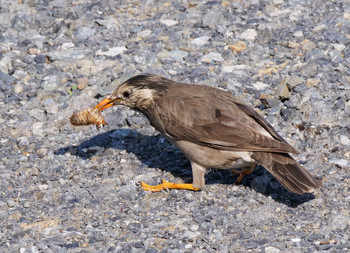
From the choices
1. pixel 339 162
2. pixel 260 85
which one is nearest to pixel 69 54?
pixel 260 85

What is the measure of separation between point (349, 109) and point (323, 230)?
8.55ft

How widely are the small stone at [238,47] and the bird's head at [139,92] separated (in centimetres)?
238

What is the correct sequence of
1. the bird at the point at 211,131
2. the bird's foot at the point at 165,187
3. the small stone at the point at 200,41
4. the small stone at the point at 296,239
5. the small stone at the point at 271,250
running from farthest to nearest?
the small stone at the point at 200,41 → the bird's foot at the point at 165,187 → the bird at the point at 211,131 → the small stone at the point at 296,239 → the small stone at the point at 271,250

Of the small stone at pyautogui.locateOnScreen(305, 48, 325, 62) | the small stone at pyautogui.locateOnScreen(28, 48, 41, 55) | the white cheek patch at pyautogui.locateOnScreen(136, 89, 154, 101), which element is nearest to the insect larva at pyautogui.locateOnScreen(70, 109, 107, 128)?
the white cheek patch at pyautogui.locateOnScreen(136, 89, 154, 101)

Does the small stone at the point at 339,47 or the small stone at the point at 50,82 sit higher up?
the small stone at the point at 339,47

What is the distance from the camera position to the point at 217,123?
7.96m

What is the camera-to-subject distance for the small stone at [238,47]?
10664mm

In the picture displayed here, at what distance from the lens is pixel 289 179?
7.47 m

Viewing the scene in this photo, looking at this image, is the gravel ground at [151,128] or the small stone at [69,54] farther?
the small stone at [69,54]

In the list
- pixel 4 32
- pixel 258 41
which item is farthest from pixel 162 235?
pixel 4 32

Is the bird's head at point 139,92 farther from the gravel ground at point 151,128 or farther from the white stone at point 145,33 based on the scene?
the white stone at point 145,33

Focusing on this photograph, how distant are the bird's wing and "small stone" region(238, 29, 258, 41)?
9.10 feet

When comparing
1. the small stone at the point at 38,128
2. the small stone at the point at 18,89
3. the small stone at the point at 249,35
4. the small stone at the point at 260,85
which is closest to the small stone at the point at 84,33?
the small stone at the point at 18,89

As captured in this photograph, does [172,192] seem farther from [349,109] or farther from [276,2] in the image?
[276,2]
